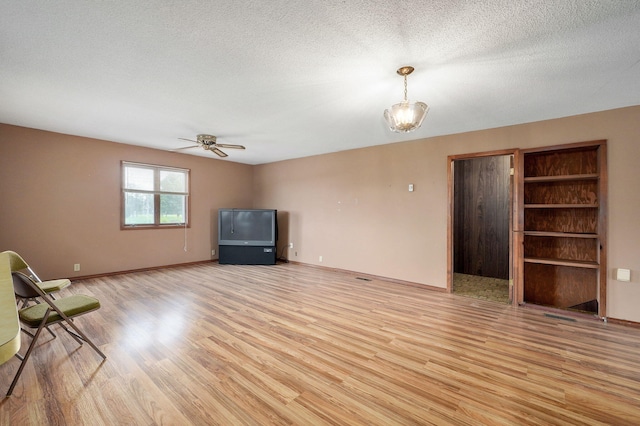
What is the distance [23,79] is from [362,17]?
3180mm

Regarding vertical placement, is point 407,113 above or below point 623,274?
above

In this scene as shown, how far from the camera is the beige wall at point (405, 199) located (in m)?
2.94

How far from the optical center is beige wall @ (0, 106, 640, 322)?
9.78 ft

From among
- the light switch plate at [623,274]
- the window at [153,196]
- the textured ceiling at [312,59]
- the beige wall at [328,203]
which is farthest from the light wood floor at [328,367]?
the textured ceiling at [312,59]

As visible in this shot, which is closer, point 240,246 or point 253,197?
point 240,246

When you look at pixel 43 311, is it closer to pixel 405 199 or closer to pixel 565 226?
pixel 405 199

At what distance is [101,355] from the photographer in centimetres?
216

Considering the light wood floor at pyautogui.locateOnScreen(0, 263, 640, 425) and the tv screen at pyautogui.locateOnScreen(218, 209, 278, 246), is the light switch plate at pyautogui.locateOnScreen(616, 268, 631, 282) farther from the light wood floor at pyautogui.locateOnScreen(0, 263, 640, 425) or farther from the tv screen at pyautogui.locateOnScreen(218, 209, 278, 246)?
the tv screen at pyautogui.locateOnScreen(218, 209, 278, 246)

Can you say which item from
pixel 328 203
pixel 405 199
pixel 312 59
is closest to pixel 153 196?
pixel 328 203

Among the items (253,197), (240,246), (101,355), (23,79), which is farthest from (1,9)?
(253,197)

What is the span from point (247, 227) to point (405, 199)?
357cm

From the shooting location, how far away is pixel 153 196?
5359mm

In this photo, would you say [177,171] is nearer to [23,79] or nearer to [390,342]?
[23,79]

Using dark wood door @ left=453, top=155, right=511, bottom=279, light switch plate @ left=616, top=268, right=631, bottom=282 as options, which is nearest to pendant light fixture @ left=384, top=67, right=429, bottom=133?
light switch plate @ left=616, top=268, right=631, bottom=282
